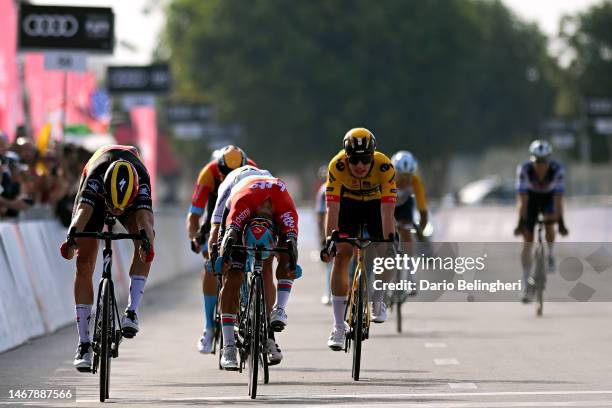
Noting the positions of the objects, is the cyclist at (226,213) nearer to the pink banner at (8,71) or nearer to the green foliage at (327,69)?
the pink banner at (8,71)

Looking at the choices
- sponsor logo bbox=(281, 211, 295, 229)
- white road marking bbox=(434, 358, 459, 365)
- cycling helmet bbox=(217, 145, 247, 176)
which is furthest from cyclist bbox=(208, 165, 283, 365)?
white road marking bbox=(434, 358, 459, 365)

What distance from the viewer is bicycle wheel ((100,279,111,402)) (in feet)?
38.9

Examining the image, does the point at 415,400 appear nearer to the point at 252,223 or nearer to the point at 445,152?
the point at 252,223

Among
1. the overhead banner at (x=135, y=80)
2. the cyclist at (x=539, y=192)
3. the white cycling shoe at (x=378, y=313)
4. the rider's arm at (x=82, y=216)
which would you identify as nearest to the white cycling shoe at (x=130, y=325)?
the rider's arm at (x=82, y=216)

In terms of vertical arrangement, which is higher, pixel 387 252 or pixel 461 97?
pixel 461 97

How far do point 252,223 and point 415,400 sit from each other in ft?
5.54

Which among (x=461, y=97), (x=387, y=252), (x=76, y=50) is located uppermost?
(x=461, y=97)

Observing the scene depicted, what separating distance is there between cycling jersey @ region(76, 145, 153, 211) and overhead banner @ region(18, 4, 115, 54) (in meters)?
12.3

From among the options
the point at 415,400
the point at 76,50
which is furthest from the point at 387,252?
the point at 76,50

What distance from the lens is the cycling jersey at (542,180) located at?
70.3 ft

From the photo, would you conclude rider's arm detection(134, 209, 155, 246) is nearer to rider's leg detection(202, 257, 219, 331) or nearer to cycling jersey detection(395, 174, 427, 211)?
rider's leg detection(202, 257, 219, 331)

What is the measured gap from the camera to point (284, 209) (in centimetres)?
1270

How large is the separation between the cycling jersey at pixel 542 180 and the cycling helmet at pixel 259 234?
9179 millimetres

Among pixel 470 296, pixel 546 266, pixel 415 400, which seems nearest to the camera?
pixel 415 400
